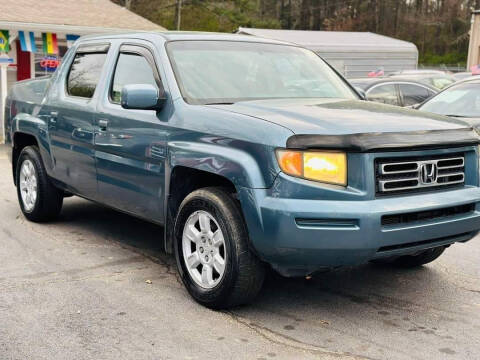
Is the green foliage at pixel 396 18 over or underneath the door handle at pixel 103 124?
over

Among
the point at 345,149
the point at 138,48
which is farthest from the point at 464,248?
the point at 138,48

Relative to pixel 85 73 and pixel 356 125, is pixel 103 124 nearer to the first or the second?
pixel 85 73

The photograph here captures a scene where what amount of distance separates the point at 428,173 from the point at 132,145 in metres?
2.20

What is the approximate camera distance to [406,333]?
4.20 m

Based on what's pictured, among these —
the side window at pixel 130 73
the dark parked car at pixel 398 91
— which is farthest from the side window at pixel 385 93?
the side window at pixel 130 73

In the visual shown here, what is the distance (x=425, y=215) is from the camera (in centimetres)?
424

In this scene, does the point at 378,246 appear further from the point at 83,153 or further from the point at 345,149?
the point at 83,153

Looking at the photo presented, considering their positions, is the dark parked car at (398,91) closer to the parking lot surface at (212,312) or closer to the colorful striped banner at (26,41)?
the parking lot surface at (212,312)

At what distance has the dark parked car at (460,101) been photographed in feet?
27.1

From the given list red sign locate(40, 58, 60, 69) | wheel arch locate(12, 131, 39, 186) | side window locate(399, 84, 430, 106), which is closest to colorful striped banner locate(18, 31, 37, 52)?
red sign locate(40, 58, 60, 69)

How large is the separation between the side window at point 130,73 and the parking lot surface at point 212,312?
1.42 metres

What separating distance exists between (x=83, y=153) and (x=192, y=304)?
1935 mm

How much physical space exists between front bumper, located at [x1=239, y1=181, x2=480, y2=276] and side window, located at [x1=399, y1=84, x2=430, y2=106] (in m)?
10.4

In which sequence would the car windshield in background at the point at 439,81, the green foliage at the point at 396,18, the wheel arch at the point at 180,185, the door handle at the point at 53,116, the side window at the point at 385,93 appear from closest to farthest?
the wheel arch at the point at 180,185
the door handle at the point at 53,116
the side window at the point at 385,93
the car windshield in background at the point at 439,81
the green foliage at the point at 396,18
